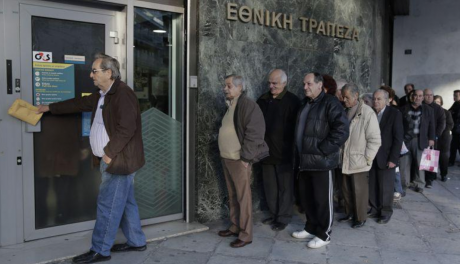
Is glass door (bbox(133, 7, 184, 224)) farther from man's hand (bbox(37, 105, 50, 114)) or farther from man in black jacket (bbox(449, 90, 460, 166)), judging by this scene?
man in black jacket (bbox(449, 90, 460, 166))

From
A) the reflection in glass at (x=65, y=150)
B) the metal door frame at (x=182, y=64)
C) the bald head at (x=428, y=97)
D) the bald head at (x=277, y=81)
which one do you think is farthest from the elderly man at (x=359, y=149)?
the bald head at (x=428, y=97)

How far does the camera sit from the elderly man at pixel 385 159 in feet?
18.6

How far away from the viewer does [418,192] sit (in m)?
7.71

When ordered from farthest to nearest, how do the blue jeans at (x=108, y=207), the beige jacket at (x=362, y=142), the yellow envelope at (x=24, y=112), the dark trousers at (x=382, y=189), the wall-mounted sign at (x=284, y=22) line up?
the dark trousers at (x=382, y=189) → the wall-mounted sign at (x=284, y=22) → the beige jacket at (x=362, y=142) → the yellow envelope at (x=24, y=112) → the blue jeans at (x=108, y=207)

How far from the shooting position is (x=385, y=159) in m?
5.68

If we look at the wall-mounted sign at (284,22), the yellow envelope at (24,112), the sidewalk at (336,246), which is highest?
the wall-mounted sign at (284,22)

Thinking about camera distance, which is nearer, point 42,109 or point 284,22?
point 42,109

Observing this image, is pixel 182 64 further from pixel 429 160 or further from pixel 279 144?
pixel 429 160

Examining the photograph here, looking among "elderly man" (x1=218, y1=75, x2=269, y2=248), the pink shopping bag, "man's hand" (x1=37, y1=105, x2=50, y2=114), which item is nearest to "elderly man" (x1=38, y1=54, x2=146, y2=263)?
"man's hand" (x1=37, y1=105, x2=50, y2=114)

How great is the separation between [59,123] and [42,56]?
0.69 metres

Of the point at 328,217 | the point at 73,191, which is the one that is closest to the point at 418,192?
the point at 328,217

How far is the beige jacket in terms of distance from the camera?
528 cm

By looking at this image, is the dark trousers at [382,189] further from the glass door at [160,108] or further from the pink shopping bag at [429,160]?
the glass door at [160,108]

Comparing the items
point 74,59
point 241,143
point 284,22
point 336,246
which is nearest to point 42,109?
point 74,59
